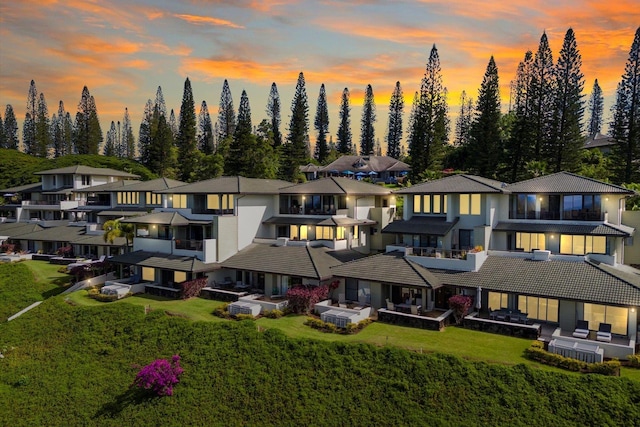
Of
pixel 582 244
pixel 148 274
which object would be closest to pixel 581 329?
pixel 582 244

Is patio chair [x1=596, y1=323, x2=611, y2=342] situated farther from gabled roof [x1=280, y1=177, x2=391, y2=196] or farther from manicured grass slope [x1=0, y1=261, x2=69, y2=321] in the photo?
manicured grass slope [x1=0, y1=261, x2=69, y2=321]

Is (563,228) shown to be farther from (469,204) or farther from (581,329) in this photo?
(581,329)

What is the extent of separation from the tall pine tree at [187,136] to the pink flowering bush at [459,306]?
6330 cm

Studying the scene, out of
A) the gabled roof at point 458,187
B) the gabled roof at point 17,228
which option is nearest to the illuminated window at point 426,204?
the gabled roof at point 458,187

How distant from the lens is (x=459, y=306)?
26.7 metres

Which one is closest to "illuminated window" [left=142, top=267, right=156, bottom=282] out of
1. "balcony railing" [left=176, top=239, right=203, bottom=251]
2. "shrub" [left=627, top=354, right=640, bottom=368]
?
"balcony railing" [left=176, top=239, right=203, bottom=251]

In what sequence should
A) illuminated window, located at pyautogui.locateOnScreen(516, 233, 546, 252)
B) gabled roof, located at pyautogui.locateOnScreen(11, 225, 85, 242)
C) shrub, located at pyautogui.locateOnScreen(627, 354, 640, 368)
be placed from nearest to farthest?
shrub, located at pyautogui.locateOnScreen(627, 354, 640, 368) < illuminated window, located at pyautogui.locateOnScreen(516, 233, 546, 252) < gabled roof, located at pyautogui.locateOnScreen(11, 225, 85, 242)

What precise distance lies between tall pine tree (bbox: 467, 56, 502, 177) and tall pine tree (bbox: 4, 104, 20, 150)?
130767 millimetres

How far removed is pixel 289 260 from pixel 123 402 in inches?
594

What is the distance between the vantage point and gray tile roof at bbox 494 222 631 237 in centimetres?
2827

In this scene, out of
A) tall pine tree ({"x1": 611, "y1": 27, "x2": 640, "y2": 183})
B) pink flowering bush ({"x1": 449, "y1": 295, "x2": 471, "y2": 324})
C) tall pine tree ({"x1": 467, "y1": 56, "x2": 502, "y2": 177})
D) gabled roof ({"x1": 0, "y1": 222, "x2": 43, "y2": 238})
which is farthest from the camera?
gabled roof ({"x1": 0, "y1": 222, "x2": 43, "y2": 238})

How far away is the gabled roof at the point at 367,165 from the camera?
77925 mm

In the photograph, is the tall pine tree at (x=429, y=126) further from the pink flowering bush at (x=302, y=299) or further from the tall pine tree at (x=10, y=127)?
the tall pine tree at (x=10, y=127)

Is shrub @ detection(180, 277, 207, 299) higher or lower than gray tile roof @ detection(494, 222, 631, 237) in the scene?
lower
